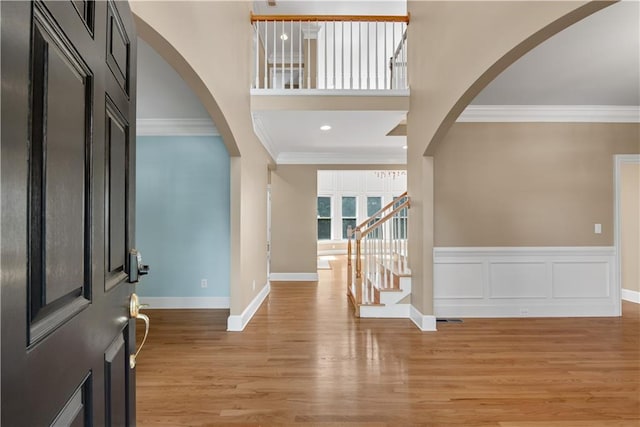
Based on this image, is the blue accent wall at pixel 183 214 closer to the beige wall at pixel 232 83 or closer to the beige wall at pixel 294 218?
the beige wall at pixel 232 83

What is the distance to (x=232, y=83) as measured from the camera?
10.8 ft

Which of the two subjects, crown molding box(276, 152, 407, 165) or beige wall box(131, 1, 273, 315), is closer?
beige wall box(131, 1, 273, 315)

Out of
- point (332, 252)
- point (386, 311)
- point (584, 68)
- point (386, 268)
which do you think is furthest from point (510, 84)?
point (332, 252)

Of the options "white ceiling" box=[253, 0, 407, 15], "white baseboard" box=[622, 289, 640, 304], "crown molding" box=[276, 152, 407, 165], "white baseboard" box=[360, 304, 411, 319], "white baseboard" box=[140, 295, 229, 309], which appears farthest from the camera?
"crown molding" box=[276, 152, 407, 165]

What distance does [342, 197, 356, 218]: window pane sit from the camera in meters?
10.7

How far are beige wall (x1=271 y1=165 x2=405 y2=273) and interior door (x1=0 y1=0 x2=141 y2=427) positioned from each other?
5467 millimetres

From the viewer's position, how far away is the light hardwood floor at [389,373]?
2.05 meters

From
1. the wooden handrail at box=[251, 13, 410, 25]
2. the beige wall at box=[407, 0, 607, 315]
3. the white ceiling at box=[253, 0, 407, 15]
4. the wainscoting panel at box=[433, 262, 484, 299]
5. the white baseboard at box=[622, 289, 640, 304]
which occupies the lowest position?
the white baseboard at box=[622, 289, 640, 304]

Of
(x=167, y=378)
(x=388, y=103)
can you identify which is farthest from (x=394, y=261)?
(x=167, y=378)

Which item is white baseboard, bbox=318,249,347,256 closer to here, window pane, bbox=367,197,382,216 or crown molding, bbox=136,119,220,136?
window pane, bbox=367,197,382,216

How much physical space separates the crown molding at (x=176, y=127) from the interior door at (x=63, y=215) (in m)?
3.51

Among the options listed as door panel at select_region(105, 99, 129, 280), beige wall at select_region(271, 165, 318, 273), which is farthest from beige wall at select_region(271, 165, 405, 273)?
door panel at select_region(105, 99, 129, 280)

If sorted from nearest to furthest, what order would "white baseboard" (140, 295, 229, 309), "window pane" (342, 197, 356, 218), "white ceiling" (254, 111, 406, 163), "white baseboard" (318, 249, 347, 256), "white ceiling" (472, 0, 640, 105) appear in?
"white ceiling" (472, 0, 640, 105) → "white ceiling" (254, 111, 406, 163) → "white baseboard" (140, 295, 229, 309) → "white baseboard" (318, 249, 347, 256) → "window pane" (342, 197, 356, 218)

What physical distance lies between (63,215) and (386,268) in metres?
3.90
